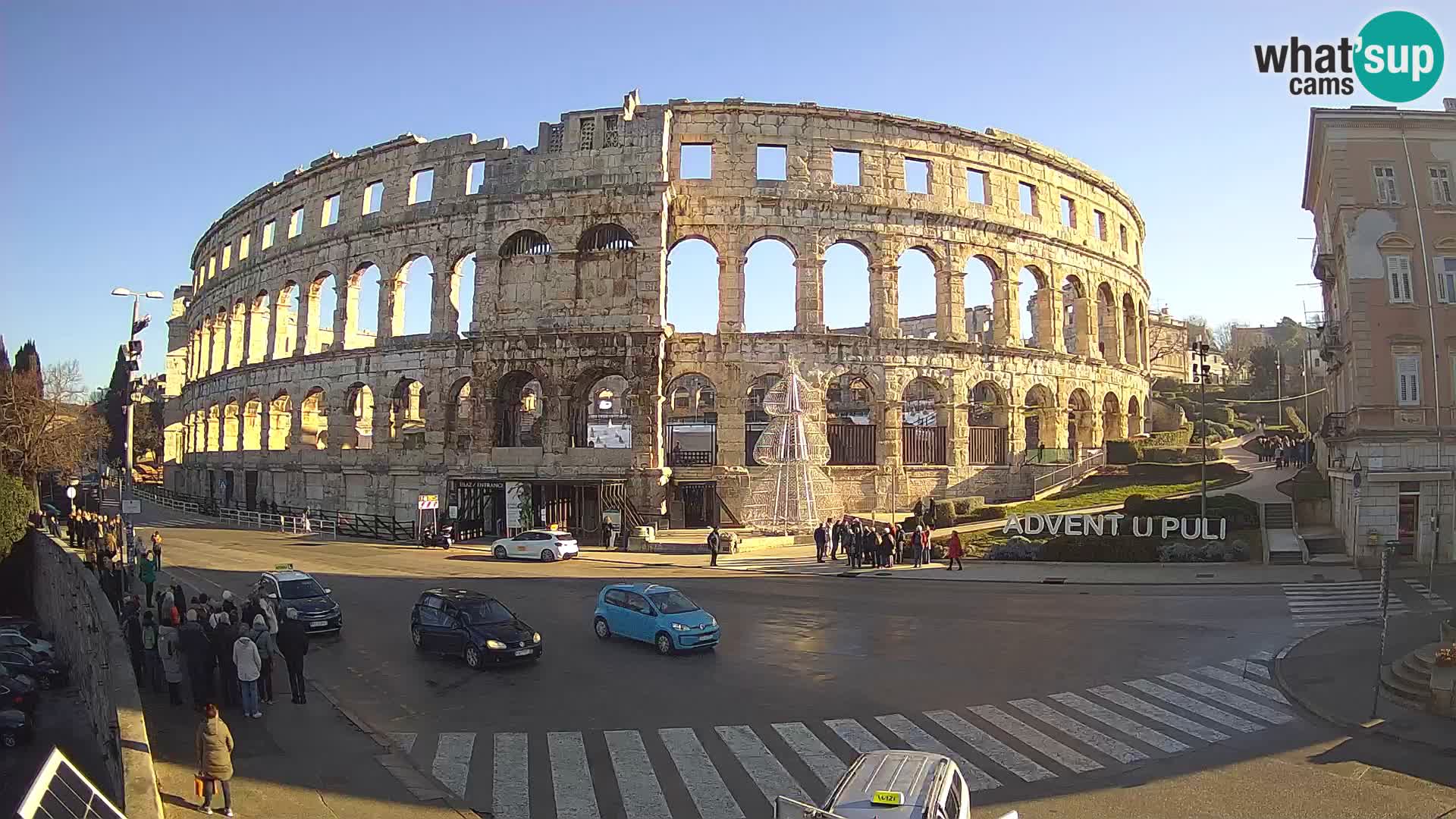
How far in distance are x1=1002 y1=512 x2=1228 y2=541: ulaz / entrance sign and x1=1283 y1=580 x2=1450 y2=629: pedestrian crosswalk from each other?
210 inches

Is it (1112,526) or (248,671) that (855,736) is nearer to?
(248,671)

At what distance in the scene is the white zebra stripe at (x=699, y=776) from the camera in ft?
32.7

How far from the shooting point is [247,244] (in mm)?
58656

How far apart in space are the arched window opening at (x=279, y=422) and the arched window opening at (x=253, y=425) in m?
1.10

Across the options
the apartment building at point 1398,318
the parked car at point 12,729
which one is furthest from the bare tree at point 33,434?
the apartment building at point 1398,318

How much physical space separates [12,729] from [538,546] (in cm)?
1700

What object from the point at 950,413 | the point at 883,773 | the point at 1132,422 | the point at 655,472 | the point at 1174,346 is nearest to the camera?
the point at 883,773

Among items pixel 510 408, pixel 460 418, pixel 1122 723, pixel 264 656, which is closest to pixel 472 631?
pixel 264 656

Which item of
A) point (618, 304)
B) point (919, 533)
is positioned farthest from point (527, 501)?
point (919, 533)

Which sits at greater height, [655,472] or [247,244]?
[247,244]

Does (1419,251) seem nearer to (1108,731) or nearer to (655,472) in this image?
(1108,731)

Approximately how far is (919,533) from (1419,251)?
18583mm

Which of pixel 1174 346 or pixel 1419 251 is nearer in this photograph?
pixel 1419 251

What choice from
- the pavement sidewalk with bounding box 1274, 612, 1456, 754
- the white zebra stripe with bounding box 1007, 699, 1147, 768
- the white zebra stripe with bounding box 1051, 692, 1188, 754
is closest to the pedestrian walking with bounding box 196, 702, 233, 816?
the white zebra stripe with bounding box 1007, 699, 1147, 768
